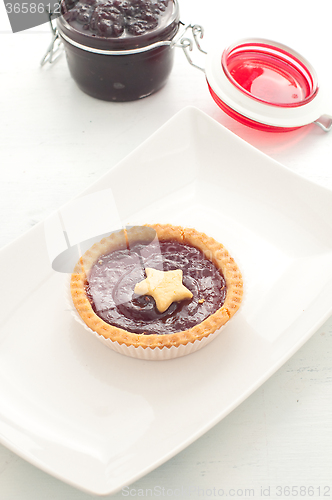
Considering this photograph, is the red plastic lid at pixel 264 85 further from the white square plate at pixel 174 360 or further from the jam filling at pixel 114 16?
the jam filling at pixel 114 16

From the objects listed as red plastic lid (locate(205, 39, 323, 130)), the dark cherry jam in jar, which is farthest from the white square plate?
the dark cherry jam in jar

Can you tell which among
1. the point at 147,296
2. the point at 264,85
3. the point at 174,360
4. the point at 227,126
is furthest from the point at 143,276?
the point at 264,85

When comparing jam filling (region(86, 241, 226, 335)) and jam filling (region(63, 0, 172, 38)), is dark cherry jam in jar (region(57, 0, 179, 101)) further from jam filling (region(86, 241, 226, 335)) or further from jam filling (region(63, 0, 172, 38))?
jam filling (region(86, 241, 226, 335))

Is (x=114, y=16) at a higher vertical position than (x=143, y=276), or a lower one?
higher

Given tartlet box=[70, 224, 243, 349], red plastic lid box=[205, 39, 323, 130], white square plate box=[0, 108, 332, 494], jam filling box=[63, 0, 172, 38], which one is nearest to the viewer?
white square plate box=[0, 108, 332, 494]

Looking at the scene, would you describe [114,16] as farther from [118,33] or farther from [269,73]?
[269,73]

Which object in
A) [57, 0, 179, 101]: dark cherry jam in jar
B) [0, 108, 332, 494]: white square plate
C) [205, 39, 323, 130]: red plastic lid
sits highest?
[57, 0, 179, 101]: dark cherry jam in jar
